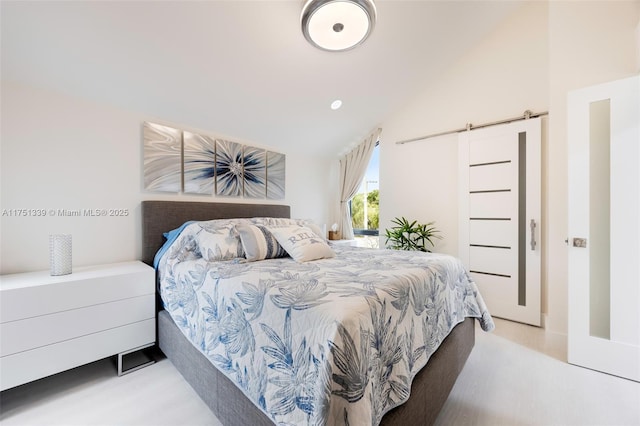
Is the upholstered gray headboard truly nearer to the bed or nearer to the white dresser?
the white dresser

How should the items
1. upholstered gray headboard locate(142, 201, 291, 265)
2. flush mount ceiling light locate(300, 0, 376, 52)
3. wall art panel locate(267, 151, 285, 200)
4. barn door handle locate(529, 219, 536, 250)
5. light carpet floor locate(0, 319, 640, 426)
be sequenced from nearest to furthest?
light carpet floor locate(0, 319, 640, 426) → flush mount ceiling light locate(300, 0, 376, 52) → upholstered gray headboard locate(142, 201, 291, 265) → barn door handle locate(529, 219, 536, 250) → wall art panel locate(267, 151, 285, 200)

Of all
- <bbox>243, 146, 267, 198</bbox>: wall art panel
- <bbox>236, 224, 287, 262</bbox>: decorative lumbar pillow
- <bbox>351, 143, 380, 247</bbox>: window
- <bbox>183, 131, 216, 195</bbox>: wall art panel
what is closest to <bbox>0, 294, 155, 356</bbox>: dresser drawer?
<bbox>236, 224, 287, 262</bbox>: decorative lumbar pillow

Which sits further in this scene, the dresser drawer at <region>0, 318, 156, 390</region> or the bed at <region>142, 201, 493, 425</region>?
the dresser drawer at <region>0, 318, 156, 390</region>

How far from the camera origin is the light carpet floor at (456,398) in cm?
143

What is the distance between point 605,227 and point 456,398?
65.4 inches

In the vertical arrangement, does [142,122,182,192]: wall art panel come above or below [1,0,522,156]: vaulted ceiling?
below

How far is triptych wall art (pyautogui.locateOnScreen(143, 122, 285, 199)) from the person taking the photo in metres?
2.35

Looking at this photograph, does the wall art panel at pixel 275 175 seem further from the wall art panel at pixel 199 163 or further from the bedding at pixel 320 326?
the bedding at pixel 320 326

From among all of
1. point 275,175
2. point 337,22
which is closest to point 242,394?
point 337,22

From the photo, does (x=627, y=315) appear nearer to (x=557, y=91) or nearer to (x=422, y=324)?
(x=422, y=324)

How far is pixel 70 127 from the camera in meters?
1.96

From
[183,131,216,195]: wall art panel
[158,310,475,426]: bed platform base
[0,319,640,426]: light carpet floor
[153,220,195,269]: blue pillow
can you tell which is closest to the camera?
[158,310,475,426]: bed platform base

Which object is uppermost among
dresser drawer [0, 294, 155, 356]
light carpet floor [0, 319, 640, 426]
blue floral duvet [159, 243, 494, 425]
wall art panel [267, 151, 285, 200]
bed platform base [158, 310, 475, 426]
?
wall art panel [267, 151, 285, 200]

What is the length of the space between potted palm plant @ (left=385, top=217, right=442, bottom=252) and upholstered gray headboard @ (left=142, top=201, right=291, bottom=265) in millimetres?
1949
